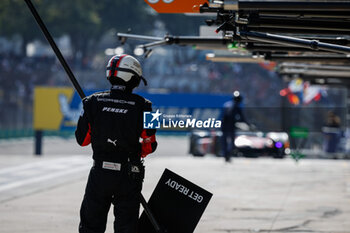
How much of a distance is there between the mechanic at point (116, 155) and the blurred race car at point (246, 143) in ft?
46.6

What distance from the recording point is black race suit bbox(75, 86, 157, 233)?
6.20m

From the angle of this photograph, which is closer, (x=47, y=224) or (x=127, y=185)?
(x=127, y=185)

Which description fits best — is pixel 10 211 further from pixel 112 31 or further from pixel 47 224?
pixel 112 31

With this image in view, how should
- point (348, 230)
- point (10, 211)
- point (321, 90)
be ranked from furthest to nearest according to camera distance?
point (321, 90) < point (10, 211) < point (348, 230)

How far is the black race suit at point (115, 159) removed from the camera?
620cm

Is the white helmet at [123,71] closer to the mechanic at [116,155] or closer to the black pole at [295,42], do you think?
the mechanic at [116,155]

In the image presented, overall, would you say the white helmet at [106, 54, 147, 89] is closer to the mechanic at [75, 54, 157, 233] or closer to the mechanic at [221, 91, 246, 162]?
the mechanic at [75, 54, 157, 233]

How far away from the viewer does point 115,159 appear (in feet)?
20.5

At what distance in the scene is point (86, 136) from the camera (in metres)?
6.45

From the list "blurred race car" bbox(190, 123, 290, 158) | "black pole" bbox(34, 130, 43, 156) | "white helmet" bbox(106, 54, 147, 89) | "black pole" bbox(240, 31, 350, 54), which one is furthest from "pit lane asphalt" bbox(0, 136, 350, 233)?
"white helmet" bbox(106, 54, 147, 89)

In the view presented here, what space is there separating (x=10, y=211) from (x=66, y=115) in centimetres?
1498

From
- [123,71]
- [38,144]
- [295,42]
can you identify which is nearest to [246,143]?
[38,144]

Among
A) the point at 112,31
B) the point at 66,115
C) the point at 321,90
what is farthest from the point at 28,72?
the point at 66,115

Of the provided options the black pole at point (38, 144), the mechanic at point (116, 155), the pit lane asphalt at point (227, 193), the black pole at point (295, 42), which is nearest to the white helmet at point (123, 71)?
the mechanic at point (116, 155)
